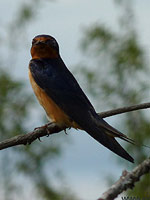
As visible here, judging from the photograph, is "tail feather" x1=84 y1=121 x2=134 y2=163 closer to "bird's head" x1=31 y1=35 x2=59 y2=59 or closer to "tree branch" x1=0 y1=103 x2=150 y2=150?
"tree branch" x1=0 y1=103 x2=150 y2=150

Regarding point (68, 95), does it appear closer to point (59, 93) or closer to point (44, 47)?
point (59, 93)

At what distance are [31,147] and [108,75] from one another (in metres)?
1.36

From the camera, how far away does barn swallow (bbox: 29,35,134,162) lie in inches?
124

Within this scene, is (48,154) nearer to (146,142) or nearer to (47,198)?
(47,198)

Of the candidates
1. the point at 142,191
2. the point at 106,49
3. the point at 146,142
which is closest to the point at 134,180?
the point at 142,191

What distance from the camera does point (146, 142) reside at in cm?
577

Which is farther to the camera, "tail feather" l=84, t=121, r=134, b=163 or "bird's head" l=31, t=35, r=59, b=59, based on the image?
"bird's head" l=31, t=35, r=59, b=59

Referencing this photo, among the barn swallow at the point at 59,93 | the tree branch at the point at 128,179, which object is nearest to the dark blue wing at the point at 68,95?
the barn swallow at the point at 59,93

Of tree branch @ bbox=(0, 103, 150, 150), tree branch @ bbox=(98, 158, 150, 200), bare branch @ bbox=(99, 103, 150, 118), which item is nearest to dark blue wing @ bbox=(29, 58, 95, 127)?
tree branch @ bbox=(0, 103, 150, 150)

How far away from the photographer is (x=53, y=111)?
11.3ft

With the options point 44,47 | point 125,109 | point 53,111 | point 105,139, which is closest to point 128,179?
point 125,109

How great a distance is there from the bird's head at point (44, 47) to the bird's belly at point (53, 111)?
32cm

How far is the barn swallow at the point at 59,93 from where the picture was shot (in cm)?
314

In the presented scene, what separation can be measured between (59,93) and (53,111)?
0.16 metres
